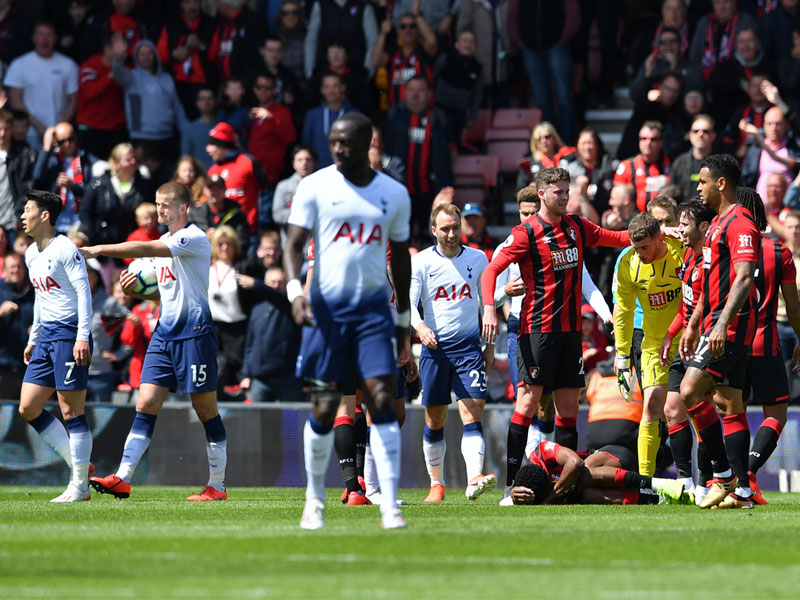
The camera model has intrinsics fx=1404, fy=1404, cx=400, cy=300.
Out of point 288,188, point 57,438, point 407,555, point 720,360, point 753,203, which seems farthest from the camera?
point 288,188

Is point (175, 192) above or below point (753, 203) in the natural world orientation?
above

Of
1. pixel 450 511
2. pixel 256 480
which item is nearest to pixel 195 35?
pixel 256 480

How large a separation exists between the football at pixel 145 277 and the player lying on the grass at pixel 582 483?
3458mm

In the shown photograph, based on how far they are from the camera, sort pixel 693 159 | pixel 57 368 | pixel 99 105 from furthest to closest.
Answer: pixel 99 105
pixel 693 159
pixel 57 368

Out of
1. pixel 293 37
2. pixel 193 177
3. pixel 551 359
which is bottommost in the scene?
pixel 551 359

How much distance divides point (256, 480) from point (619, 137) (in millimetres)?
8385

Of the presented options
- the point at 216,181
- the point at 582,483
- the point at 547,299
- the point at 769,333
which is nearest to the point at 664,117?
the point at 216,181

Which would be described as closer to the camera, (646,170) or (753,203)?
(753,203)

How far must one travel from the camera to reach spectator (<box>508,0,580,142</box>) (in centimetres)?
1969

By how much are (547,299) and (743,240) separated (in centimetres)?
221

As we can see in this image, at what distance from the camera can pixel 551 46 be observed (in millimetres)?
19750

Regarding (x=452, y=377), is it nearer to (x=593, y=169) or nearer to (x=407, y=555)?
(x=407, y=555)

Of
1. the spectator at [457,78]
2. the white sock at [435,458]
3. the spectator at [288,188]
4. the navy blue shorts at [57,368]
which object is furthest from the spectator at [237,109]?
the white sock at [435,458]

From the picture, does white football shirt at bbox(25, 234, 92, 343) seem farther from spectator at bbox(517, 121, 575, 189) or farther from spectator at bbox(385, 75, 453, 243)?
spectator at bbox(385, 75, 453, 243)
